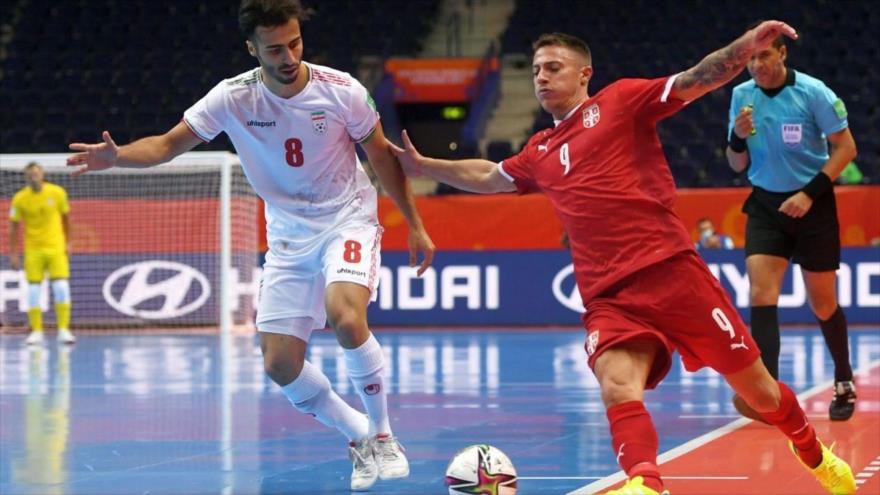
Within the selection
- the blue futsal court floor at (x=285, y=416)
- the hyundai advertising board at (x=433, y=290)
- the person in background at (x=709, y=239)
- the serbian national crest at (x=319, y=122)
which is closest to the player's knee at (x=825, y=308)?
the blue futsal court floor at (x=285, y=416)

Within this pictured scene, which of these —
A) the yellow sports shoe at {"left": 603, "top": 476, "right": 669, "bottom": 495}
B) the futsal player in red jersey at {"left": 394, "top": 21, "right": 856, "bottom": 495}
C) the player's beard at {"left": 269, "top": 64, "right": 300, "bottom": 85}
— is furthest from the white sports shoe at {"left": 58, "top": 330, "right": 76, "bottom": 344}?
the yellow sports shoe at {"left": 603, "top": 476, "right": 669, "bottom": 495}

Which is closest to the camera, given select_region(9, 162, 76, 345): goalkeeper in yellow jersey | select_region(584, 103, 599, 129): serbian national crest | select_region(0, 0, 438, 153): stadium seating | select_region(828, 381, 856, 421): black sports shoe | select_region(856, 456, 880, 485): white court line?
select_region(584, 103, 599, 129): serbian national crest

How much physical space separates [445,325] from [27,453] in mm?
11766

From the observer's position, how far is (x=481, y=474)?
5.50 meters

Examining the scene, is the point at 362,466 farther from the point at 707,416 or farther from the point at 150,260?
the point at 150,260

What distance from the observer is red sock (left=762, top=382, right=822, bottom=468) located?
5.48 m

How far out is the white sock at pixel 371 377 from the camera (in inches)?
255

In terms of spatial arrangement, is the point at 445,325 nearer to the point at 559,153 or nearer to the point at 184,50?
the point at 184,50

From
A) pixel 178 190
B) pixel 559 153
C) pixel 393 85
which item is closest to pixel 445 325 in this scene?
pixel 178 190

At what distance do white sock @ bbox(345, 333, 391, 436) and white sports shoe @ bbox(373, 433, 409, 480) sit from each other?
5cm

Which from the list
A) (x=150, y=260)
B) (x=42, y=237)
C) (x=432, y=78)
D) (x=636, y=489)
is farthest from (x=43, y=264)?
(x=636, y=489)

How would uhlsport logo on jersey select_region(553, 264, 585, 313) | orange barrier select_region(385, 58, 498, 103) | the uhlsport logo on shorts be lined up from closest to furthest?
the uhlsport logo on shorts
uhlsport logo on jersey select_region(553, 264, 585, 313)
orange barrier select_region(385, 58, 498, 103)

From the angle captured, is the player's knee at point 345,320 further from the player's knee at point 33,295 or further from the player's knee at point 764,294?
the player's knee at point 33,295

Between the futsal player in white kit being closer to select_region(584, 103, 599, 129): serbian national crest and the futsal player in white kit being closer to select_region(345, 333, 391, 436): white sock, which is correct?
select_region(345, 333, 391, 436): white sock
